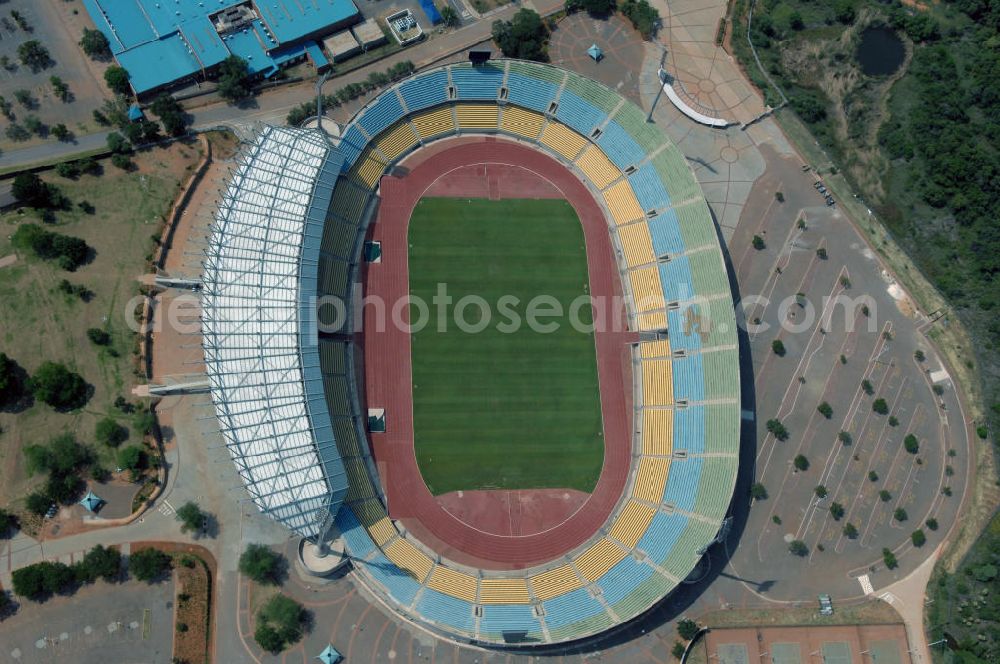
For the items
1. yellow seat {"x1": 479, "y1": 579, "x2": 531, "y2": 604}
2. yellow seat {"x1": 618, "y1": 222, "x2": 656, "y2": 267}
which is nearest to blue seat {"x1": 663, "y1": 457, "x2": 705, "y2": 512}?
yellow seat {"x1": 479, "y1": 579, "x2": 531, "y2": 604}

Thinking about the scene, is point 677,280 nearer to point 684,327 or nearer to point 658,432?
point 684,327

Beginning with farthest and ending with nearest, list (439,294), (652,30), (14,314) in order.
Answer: (652,30) → (439,294) → (14,314)

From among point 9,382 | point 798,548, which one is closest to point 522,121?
point 798,548

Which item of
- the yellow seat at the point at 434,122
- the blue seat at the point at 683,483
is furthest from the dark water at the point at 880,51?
the blue seat at the point at 683,483

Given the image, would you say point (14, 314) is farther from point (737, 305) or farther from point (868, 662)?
point (868, 662)

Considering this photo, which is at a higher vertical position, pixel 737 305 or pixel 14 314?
pixel 14 314

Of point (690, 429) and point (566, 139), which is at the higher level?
point (566, 139)

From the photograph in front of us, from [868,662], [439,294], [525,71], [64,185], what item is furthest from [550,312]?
[64,185]
